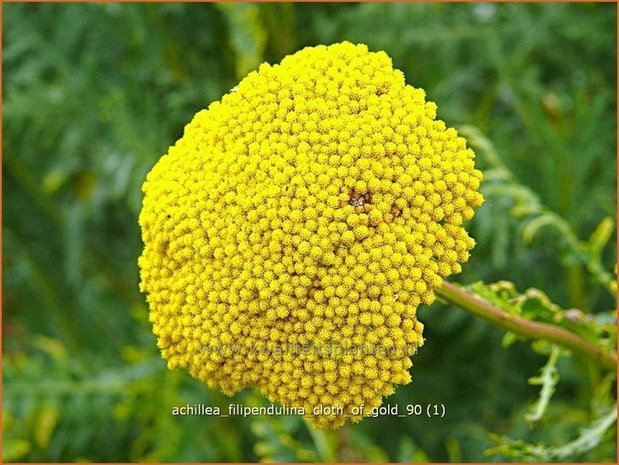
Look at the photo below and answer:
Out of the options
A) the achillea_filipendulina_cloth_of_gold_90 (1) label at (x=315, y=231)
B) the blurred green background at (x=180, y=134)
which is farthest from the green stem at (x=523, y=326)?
the blurred green background at (x=180, y=134)

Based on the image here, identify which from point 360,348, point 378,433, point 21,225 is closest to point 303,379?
point 360,348

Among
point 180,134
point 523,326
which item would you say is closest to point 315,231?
point 523,326

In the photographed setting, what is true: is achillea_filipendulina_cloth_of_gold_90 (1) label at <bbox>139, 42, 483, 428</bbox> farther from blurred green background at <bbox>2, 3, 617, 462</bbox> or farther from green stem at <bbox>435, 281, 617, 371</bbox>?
blurred green background at <bbox>2, 3, 617, 462</bbox>

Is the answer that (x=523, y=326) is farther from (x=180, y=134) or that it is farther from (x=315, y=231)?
(x=180, y=134)

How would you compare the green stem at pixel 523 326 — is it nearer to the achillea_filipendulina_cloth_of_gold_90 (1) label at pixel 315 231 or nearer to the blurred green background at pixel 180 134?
the achillea_filipendulina_cloth_of_gold_90 (1) label at pixel 315 231

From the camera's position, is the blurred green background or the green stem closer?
the green stem

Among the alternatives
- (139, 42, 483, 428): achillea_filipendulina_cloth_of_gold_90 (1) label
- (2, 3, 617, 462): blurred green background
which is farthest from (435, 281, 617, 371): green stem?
(2, 3, 617, 462): blurred green background

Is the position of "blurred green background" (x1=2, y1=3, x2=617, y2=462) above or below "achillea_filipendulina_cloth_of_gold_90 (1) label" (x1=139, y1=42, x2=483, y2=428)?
above
